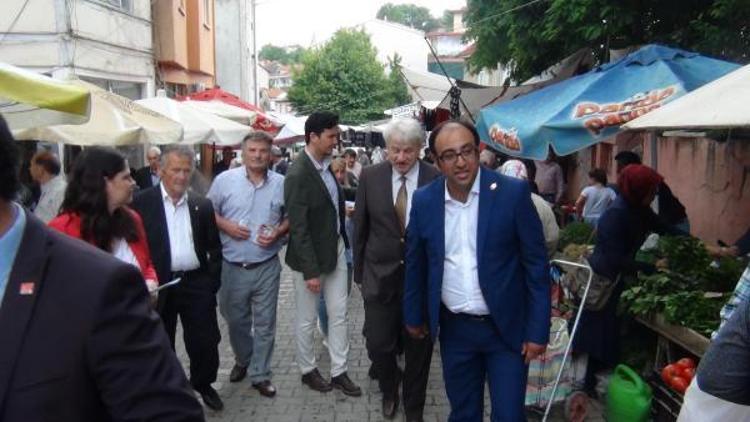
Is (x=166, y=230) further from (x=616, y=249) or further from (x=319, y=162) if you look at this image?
(x=616, y=249)

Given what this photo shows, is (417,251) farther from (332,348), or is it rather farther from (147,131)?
(147,131)

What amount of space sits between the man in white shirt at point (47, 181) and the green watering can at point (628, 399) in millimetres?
4827

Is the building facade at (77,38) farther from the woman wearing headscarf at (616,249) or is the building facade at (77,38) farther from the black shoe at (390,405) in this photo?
the woman wearing headscarf at (616,249)

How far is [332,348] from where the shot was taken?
208 inches

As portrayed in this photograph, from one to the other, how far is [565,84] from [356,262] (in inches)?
115

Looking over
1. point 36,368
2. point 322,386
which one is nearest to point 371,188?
point 322,386

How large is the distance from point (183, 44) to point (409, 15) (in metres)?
97.7

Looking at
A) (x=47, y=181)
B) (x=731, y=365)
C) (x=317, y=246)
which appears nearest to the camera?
(x=731, y=365)

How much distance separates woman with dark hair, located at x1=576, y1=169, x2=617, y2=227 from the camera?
8.72 m

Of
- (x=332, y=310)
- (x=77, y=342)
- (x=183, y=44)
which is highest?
(x=183, y=44)

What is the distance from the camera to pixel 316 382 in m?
5.36

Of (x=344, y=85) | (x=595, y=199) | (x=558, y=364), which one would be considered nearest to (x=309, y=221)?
(x=558, y=364)

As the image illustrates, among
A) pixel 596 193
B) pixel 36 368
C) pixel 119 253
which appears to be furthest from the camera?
pixel 596 193

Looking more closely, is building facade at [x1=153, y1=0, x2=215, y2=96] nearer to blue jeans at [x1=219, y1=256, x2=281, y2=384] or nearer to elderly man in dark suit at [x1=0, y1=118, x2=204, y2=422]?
blue jeans at [x1=219, y1=256, x2=281, y2=384]
